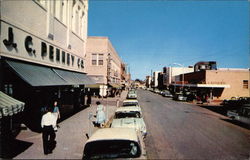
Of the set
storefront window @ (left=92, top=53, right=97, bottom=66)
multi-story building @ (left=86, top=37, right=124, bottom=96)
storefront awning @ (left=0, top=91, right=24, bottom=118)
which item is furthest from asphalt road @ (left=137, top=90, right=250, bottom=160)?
storefront window @ (left=92, top=53, right=97, bottom=66)

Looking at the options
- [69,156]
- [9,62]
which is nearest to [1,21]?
[9,62]

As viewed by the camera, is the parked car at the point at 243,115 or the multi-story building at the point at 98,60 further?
the multi-story building at the point at 98,60

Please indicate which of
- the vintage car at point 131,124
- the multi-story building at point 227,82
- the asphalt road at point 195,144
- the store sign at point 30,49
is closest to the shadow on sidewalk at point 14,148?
the vintage car at point 131,124

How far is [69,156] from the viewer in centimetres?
749

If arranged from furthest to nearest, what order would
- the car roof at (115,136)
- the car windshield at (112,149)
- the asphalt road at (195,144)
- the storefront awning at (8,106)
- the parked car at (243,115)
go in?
1. the parked car at (243,115)
2. the asphalt road at (195,144)
3. the storefront awning at (8,106)
4. the car roof at (115,136)
5. the car windshield at (112,149)

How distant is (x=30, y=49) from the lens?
11234 millimetres

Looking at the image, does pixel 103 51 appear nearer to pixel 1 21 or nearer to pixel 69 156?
pixel 1 21

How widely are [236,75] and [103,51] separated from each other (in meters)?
28.1

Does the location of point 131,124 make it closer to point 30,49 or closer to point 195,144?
point 195,144

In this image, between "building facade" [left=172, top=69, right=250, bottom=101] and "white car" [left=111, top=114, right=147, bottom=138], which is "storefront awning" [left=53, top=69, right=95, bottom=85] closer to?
"white car" [left=111, top=114, right=147, bottom=138]

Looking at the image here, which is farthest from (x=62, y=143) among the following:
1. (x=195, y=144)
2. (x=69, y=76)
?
(x=69, y=76)

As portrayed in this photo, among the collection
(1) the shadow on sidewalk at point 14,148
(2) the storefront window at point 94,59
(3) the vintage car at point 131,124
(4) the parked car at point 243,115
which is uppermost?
(2) the storefront window at point 94,59

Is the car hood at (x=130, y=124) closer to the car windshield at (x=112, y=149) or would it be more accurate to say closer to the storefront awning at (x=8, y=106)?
the car windshield at (x=112, y=149)

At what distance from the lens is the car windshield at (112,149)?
481 cm
